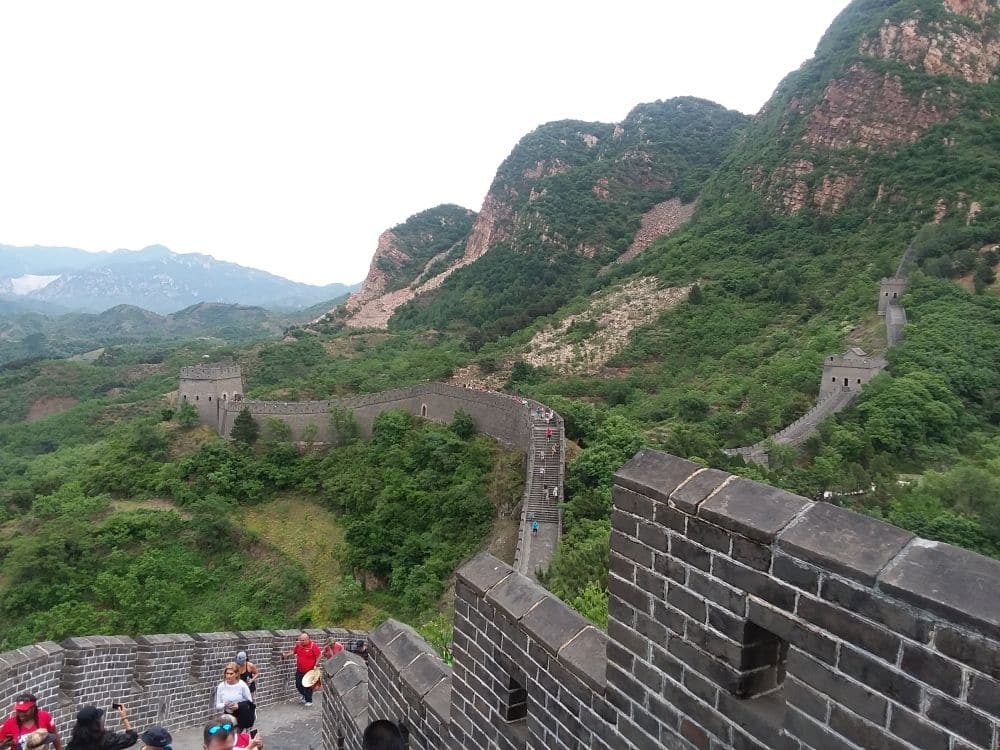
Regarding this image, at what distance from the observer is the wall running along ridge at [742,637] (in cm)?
168

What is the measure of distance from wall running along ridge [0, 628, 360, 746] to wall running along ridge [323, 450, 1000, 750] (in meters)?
6.02

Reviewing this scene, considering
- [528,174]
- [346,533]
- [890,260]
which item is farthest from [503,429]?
[528,174]

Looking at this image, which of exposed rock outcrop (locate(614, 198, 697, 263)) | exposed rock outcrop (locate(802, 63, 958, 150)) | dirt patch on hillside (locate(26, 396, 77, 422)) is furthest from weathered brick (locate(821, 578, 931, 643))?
exposed rock outcrop (locate(614, 198, 697, 263))

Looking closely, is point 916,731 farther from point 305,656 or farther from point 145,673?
point 145,673

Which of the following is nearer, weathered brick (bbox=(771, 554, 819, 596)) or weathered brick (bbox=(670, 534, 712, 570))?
weathered brick (bbox=(771, 554, 819, 596))

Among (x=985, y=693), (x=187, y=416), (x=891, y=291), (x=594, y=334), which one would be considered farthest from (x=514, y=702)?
(x=594, y=334)

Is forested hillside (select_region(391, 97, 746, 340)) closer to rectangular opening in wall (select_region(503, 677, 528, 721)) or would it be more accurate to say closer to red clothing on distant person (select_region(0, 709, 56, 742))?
red clothing on distant person (select_region(0, 709, 56, 742))

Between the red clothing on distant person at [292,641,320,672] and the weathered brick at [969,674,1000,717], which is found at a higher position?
the weathered brick at [969,674,1000,717]

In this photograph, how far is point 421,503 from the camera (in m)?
21.2

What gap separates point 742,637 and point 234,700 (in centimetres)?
680

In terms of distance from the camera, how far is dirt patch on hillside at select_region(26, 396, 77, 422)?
184 feet

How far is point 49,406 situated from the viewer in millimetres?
57344

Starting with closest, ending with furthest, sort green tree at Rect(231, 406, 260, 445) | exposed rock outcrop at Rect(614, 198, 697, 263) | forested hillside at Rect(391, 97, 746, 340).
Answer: green tree at Rect(231, 406, 260, 445) < forested hillside at Rect(391, 97, 746, 340) < exposed rock outcrop at Rect(614, 198, 697, 263)

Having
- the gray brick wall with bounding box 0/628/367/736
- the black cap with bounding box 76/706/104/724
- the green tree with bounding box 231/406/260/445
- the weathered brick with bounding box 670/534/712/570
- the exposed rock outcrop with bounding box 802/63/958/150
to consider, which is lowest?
the green tree with bounding box 231/406/260/445
